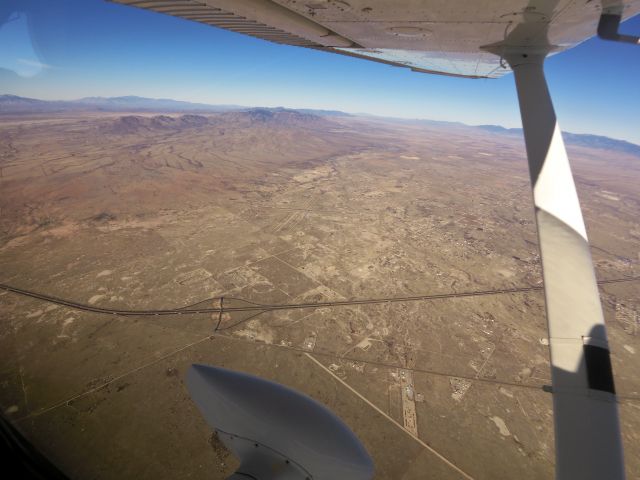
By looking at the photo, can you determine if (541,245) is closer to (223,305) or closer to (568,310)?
(568,310)

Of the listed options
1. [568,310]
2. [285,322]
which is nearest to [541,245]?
[568,310]

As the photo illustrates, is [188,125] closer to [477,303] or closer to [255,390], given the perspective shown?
[477,303]

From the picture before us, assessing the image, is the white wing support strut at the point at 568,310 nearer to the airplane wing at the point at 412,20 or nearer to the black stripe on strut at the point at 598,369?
the black stripe on strut at the point at 598,369

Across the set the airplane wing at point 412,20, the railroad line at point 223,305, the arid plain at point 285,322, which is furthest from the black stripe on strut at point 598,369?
the railroad line at point 223,305

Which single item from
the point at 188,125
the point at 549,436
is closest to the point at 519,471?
the point at 549,436

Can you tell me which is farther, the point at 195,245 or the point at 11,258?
the point at 195,245
